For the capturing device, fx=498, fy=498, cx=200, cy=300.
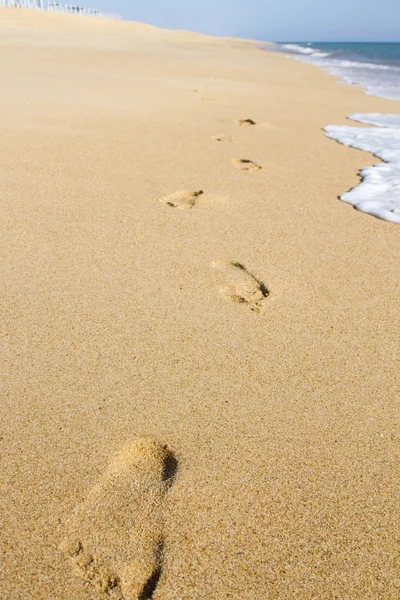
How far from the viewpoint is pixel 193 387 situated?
1.30 metres

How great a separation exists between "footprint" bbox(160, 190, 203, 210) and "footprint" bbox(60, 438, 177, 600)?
5.02ft

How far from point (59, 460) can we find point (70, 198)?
158 centimetres

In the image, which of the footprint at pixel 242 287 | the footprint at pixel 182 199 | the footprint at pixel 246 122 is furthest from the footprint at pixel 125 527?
the footprint at pixel 246 122

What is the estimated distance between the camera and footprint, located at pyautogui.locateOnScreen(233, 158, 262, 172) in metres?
3.09

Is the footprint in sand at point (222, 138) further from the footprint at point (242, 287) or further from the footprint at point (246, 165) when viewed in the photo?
the footprint at point (242, 287)

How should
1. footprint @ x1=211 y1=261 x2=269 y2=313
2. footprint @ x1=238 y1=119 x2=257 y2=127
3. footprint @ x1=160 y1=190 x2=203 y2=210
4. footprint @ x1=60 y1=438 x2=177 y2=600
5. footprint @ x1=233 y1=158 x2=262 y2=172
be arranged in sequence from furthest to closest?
footprint @ x1=238 y1=119 x2=257 y2=127
footprint @ x1=233 y1=158 x2=262 y2=172
footprint @ x1=160 y1=190 x2=203 y2=210
footprint @ x1=211 y1=261 x2=269 y2=313
footprint @ x1=60 y1=438 x2=177 y2=600

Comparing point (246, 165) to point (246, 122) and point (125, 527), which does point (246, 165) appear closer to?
Answer: point (246, 122)

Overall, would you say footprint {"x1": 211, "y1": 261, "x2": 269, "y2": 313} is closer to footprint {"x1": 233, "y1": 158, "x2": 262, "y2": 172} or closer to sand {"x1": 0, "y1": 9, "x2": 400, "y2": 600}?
sand {"x1": 0, "y1": 9, "x2": 400, "y2": 600}

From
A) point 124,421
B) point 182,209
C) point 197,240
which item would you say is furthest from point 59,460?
point 182,209

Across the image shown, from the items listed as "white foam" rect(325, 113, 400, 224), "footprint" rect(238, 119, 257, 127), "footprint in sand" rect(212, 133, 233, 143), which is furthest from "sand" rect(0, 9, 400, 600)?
"footprint" rect(238, 119, 257, 127)

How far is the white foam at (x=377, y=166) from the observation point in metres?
2.62

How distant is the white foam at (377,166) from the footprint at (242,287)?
1.03m

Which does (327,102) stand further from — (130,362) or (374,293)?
(130,362)

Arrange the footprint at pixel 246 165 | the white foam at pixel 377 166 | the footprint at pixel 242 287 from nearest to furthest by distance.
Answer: the footprint at pixel 242 287 → the white foam at pixel 377 166 → the footprint at pixel 246 165
